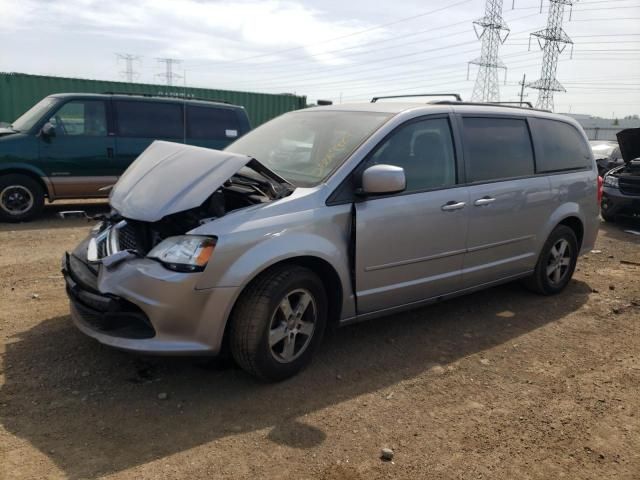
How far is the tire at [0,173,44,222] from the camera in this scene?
322 inches

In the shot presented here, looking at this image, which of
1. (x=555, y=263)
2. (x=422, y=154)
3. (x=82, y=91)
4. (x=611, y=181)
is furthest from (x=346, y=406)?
(x=82, y=91)

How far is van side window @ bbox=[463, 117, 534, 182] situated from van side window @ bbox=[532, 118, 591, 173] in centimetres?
19

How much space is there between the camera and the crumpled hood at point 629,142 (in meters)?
10.1

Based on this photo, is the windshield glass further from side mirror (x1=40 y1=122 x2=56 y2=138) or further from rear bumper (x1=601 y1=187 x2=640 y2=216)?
rear bumper (x1=601 y1=187 x2=640 y2=216)

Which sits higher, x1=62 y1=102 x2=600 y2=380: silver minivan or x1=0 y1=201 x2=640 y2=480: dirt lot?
x1=62 y1=102 x2=600 y2=380: silver minivan

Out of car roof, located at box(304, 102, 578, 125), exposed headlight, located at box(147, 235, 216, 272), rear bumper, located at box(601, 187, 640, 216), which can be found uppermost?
car roof, located at box(304, 102, 578, 125)

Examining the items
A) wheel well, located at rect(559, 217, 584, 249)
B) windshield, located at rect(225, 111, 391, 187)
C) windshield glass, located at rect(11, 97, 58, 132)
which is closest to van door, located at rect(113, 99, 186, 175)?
windshield glass, located at rect(11, 97, 58, 132)

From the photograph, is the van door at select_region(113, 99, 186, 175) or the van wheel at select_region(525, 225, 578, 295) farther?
the van door at select_region(113, 99, 186, 175)

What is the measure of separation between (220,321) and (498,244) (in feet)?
8.72

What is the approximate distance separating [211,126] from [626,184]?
7.50 m

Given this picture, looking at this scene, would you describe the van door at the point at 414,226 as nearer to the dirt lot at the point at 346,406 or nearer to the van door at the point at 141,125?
the dirt lot at the point at 346,406

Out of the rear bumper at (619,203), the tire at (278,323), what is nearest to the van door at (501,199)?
the tire at (278,323)

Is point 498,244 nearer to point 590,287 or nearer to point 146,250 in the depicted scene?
point 590,287

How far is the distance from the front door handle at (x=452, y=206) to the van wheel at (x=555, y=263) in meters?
1.48
